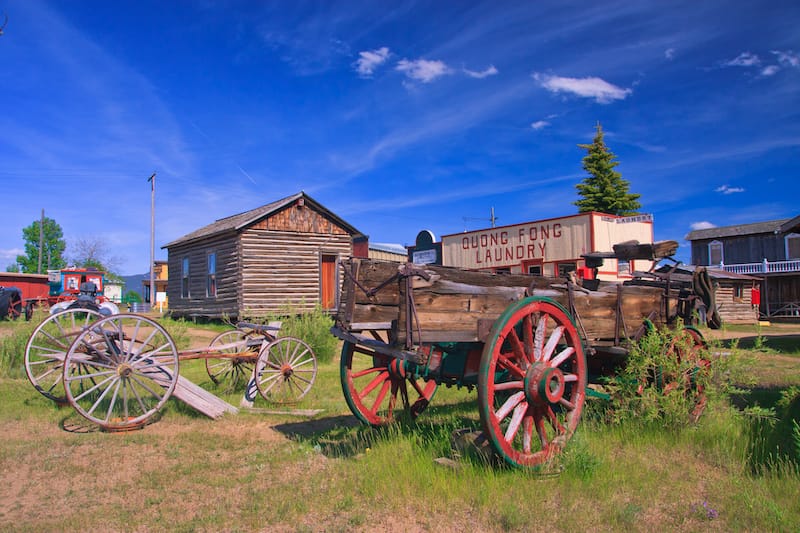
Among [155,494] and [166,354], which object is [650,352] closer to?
[155,494]

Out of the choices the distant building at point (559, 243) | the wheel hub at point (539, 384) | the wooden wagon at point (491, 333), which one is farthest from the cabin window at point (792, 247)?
the wheel hub at point (539, 384)

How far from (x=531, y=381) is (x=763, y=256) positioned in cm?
3999

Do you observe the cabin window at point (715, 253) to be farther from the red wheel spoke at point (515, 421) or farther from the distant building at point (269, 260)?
the red wheel spoke at point (515, 421)

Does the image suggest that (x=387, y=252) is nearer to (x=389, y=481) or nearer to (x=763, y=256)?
(x=763, y=256)

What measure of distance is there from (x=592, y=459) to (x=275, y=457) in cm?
281

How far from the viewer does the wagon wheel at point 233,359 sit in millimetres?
8281

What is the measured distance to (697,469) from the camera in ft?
14.7

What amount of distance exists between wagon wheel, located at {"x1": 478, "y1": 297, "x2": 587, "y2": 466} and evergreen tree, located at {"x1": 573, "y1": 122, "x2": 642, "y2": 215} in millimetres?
34018

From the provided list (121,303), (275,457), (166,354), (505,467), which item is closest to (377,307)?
(505,467)

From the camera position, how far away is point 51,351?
8617 mm

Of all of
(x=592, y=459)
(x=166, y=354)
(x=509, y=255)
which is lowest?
(x=592, y=459)

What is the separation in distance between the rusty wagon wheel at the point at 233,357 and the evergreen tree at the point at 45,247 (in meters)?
62.1

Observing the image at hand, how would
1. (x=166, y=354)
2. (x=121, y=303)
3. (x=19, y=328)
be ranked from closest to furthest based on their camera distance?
1. (x=166, y=354)
2. (x=19, y=328)
3. (x=121, y=303)

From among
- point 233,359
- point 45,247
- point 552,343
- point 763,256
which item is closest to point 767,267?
point 763,256
